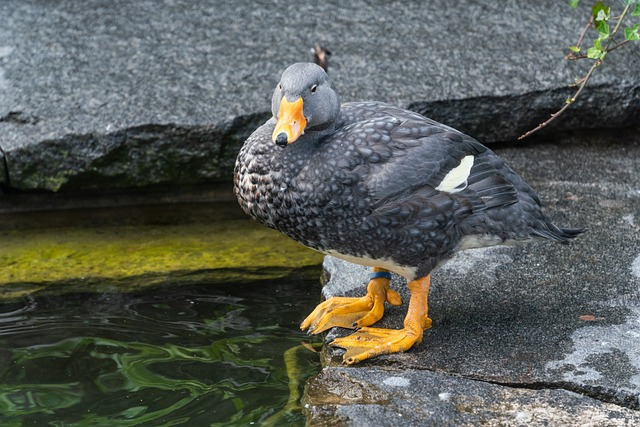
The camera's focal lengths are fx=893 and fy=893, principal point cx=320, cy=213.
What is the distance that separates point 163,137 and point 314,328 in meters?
1.57

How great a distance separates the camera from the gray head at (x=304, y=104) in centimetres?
298

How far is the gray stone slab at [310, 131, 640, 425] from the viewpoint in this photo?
9.84 ft

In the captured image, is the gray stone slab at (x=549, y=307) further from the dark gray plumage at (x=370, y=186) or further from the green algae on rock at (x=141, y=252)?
the green algae on rock at (x=141, y=252)

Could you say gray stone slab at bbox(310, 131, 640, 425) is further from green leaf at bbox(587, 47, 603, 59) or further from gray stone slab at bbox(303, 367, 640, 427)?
green leaf at bbox(587, 47, 603, 59)

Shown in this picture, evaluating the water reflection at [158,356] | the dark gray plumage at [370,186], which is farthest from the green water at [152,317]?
the dark gray plumage at [370,186]

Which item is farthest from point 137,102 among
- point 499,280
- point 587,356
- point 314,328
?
point 587,356

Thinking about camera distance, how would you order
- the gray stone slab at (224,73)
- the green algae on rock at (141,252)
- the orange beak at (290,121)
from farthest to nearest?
1. the gray stone slab at (224,73)
2. the green algae on rock at (141,252)
3. the orange beak at (290,121)

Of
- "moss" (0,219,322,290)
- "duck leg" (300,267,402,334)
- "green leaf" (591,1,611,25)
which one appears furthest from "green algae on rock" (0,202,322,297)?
"green leaf" (591,1,611,25)

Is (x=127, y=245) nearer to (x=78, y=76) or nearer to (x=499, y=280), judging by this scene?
(x=78, y=76)

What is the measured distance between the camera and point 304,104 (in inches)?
120

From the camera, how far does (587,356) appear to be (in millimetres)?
3076

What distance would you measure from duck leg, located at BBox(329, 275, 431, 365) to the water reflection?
232 mm

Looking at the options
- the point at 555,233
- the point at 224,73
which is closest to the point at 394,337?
the point at 555,233

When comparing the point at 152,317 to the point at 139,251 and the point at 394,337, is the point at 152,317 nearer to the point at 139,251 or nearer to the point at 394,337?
the point at 139,251
